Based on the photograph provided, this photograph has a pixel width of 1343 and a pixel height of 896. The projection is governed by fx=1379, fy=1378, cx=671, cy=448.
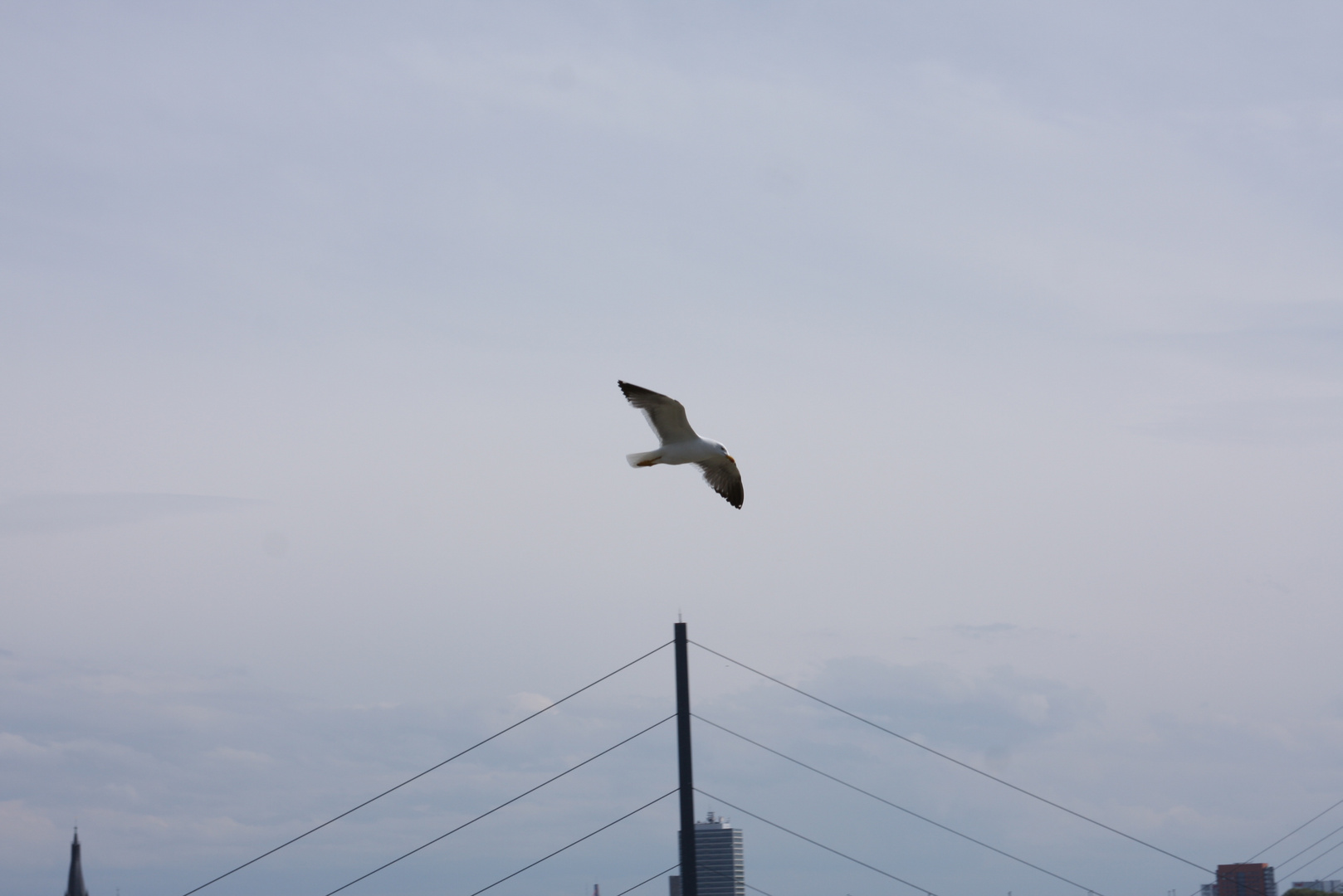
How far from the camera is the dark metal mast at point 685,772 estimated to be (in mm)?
25938

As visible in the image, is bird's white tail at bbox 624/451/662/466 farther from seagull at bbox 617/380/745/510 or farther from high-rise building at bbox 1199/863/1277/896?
high-rise building at bbox 1199/863/1277/896

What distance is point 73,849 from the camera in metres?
155

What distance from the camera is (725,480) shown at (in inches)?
989

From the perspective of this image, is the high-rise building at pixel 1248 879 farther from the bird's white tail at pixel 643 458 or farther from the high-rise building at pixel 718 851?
the bird's white tail at pixel 643 458

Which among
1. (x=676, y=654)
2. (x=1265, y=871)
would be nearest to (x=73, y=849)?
(x=1265, y=871)

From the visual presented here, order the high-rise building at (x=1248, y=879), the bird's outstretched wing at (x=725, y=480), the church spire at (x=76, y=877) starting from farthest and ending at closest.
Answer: the church spire at (x=76, y=877) → the high-rise building at (x=1248, y=879) → the bird's outstretched wing at (x=725, y=480)

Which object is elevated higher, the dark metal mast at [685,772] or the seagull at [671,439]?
the seagull at [671,439]

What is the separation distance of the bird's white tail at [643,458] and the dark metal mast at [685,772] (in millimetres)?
5966

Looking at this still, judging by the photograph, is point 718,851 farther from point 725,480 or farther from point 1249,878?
point 725,480

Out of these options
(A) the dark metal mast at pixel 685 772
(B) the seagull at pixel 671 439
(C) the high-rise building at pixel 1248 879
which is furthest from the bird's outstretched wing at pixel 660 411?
(C) the high-rise building at pixel 1248 879

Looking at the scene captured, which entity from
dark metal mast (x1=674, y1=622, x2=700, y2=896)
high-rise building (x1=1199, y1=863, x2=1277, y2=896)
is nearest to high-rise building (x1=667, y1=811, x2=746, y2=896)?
high-rise building (x1=1199, y1=863, x2=1277, y2=896)

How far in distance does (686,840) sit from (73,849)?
491ft

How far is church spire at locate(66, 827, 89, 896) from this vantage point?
497ft

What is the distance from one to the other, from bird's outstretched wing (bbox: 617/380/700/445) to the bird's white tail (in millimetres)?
362
